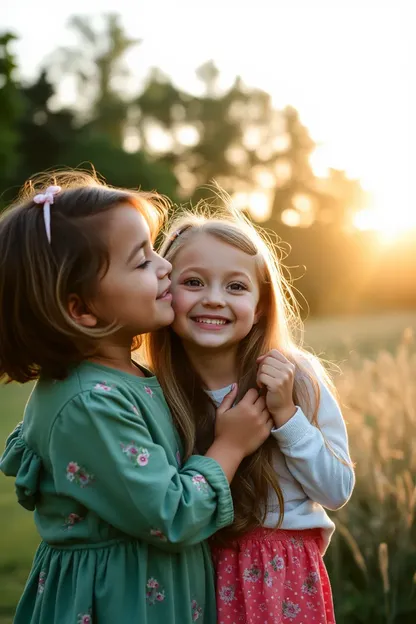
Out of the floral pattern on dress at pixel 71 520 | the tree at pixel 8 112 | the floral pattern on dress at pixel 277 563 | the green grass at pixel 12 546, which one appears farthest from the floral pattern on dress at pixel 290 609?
the tree at pixel 8 112

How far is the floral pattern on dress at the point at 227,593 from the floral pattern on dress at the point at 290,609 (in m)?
0.15

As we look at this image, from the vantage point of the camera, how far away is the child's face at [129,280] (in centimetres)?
232

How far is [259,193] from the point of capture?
3778 centimetres

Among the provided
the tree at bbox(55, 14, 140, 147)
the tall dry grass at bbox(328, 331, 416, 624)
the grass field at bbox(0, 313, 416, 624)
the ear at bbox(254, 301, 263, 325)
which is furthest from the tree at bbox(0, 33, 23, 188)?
the ear at bbox(254, 301, 263, 325)

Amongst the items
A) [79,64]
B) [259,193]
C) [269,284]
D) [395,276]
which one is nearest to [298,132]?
[259,193]

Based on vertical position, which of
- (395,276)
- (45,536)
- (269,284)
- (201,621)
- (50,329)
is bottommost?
(201,621)

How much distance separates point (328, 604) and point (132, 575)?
0.68 m

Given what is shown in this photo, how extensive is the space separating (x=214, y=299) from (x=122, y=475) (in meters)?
0.64

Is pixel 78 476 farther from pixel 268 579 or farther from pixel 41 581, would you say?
pixel 268 579

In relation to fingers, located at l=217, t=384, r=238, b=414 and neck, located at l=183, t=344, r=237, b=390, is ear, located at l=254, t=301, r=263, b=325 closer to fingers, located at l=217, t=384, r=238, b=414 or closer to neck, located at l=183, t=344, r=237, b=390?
neck, located at l=183, t=344, r=237, b=390

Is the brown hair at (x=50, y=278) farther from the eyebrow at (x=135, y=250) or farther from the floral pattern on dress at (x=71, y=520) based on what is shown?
the floral pattern on dress at (x=71, y=520)

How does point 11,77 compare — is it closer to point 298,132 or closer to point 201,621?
point 298,132

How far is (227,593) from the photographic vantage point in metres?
2.44

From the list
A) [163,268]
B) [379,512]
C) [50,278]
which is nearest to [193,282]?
[163,268]
